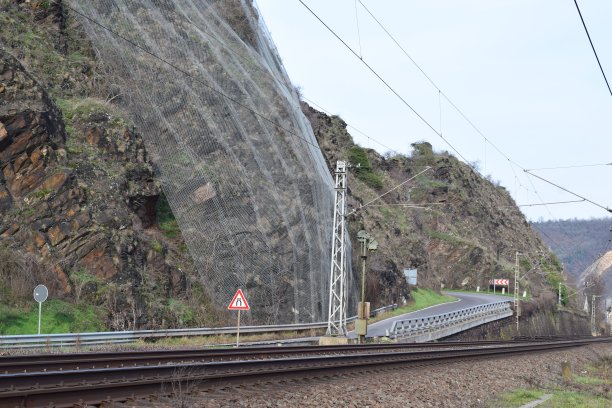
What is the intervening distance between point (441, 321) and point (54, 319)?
3158 cm

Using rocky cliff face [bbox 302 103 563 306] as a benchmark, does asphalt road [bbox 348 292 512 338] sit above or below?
below

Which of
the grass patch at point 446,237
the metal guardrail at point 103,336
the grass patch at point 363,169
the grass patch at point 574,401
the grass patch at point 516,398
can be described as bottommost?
the grass patch at point 574,401

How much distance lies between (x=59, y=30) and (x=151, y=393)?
35417 mm

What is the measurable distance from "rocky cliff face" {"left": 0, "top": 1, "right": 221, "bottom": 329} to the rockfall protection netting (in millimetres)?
1547

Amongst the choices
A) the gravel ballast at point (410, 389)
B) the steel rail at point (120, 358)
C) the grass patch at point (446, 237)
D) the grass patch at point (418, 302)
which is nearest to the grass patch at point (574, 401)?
the gravel ballast at point (410, 389)

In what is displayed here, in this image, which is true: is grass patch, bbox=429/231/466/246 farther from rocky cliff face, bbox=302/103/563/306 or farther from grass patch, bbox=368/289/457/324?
grass patch, bbox=368/289/457/324

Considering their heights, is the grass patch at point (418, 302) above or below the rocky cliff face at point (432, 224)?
below

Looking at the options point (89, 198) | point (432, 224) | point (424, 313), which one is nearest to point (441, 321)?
point (424, 313)

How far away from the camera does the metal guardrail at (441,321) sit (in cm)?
4274

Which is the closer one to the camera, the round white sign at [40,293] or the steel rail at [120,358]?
the steel rail at [120,358]

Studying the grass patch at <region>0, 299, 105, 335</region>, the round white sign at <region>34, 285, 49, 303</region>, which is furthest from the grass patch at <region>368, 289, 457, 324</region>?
the round white sign at <region>34, 285, 49, 303</region>

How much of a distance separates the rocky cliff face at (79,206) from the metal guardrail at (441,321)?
13.0 meters

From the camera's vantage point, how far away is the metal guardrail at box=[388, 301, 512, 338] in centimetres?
4274

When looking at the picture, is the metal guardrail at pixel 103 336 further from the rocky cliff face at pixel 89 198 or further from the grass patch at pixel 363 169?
the grass patch at pixel 363 169
